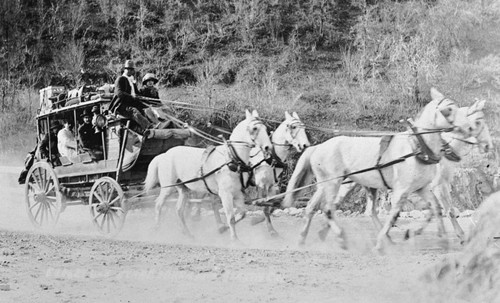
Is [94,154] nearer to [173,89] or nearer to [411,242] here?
[411,242]

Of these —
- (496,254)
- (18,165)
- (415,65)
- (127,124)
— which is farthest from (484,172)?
(18,165)

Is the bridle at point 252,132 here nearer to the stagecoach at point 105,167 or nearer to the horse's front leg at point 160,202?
the horse's front leg at point 160,202

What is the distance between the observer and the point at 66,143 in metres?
13.2

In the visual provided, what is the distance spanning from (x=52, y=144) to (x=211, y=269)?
7250 millimetres

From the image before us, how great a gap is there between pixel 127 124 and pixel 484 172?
841 centimetres

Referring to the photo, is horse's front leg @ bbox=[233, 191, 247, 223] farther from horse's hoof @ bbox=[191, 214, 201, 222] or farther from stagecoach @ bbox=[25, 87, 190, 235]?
horse's hoof @ bbox=[191, 214, 201, 222]

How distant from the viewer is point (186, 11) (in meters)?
27.3

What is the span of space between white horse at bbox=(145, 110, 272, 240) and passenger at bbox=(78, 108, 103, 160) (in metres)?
1.24

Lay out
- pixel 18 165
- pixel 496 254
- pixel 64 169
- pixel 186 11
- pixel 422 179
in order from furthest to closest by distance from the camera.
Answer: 1. pixel 186 11
2. pixel 18 165
3. pixel 64 169
4. pixel 422 179
5. pixel 496 254

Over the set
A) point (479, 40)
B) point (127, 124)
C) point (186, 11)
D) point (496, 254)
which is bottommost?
point (496, 254)

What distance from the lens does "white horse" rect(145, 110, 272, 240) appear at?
10500 millimetres

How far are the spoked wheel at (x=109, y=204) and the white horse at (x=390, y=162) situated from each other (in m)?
2.88

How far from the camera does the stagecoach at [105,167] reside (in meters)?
11.8

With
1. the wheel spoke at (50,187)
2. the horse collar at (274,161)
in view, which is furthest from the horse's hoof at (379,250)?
the wheel spoke at (50,187)
